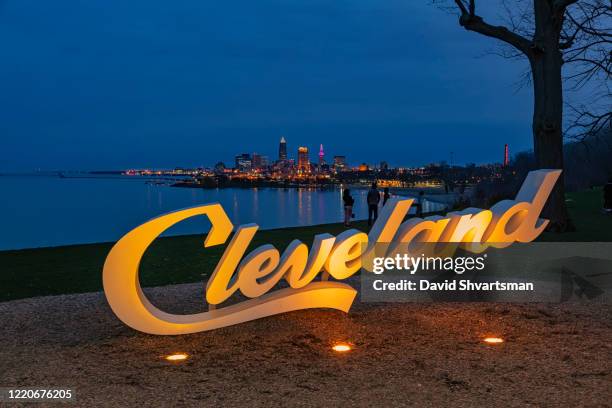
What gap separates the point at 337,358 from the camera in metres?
7.50

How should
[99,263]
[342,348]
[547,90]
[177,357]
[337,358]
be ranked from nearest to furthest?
[337,358] < [177,357] < [342,348] < [99,263] < [547,90]

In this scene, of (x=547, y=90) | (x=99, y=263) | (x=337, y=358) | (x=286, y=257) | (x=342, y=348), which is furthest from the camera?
(x=547, y=90)

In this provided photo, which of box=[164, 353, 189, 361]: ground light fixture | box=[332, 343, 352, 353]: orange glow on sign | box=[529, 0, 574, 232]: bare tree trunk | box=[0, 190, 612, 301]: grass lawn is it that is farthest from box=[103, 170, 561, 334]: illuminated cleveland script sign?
box=[529, 0, 574, 232]: bare tree trunk

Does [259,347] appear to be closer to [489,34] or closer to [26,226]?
[489,34]

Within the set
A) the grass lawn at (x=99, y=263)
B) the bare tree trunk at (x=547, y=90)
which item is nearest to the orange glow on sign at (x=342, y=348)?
the grass lawn at (x=99, y=263)

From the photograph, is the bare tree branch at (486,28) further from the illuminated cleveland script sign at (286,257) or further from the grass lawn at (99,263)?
the illuminated cleveland script sign at (286,257)

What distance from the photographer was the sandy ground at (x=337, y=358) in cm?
621

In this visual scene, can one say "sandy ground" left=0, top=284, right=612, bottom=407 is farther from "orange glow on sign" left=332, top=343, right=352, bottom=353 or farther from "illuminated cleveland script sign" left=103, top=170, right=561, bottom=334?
"illuminated cleveland script sign" left=103, top=170, right=561, bottom=334

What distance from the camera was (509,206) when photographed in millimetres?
9633

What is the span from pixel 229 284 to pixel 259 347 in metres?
1.18

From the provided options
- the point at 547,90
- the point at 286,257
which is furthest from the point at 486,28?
the point at 286,257

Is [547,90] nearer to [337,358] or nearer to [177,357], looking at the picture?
[337,358]

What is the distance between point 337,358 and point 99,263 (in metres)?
11.1

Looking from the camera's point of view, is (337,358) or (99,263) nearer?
(337,358)
